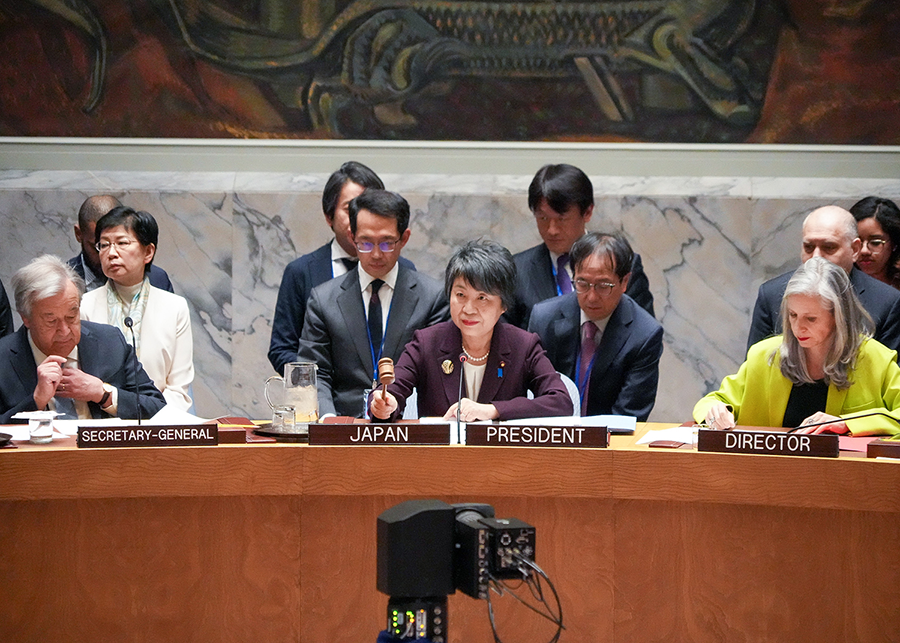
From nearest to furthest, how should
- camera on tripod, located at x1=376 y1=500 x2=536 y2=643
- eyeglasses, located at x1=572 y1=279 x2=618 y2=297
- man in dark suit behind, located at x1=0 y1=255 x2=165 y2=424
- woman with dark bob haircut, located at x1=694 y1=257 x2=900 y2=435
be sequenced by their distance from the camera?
camera on tripod, located at x1=376 y1=500 x2=536 y2=643, woman with dark bob haircut, located at x1=694 y1=257 x2=900 y2=435, man in dark suit behind, located at x1=0 y1=255 x2=165 y2=424, eyeglasses, located at x1=572 y1=279 x2=618 y2=297

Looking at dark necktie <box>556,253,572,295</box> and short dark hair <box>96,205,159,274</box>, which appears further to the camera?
dark necktie <box>556,253,572,295</box>

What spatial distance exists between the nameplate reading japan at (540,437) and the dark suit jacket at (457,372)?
0.54 metres

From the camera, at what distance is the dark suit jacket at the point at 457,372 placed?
330 cm

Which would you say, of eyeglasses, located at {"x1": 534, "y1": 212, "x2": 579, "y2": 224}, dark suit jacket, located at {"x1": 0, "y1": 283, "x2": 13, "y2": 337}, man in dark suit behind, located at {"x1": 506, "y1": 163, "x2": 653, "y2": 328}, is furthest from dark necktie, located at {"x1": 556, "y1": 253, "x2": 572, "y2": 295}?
dark suit jacket, located at {"x1": 0, "y1": 283, "x2": 13, "y2": 337}

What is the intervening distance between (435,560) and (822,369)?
1.77 m

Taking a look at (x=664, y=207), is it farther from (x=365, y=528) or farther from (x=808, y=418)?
(x=365, y=528)

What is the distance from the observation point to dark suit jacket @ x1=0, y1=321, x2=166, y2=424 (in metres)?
3.19

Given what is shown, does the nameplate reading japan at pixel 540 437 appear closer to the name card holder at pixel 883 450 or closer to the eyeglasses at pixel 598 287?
the name card holder at pixel 883 450

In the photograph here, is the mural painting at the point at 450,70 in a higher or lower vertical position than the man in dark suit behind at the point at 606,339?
higher

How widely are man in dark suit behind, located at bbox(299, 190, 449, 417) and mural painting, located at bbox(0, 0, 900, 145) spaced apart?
6.94 feet

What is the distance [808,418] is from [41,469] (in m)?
2.15

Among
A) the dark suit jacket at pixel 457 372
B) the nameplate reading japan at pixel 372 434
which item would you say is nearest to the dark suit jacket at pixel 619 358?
the dark suit jacket at pixel 457 372

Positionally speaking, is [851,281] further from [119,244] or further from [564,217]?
[119,244]

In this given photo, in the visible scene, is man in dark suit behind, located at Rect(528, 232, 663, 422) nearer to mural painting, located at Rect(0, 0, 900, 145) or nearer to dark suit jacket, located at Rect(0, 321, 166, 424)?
dark suit jacket, located at Rect(0, 321, 166, 424)
